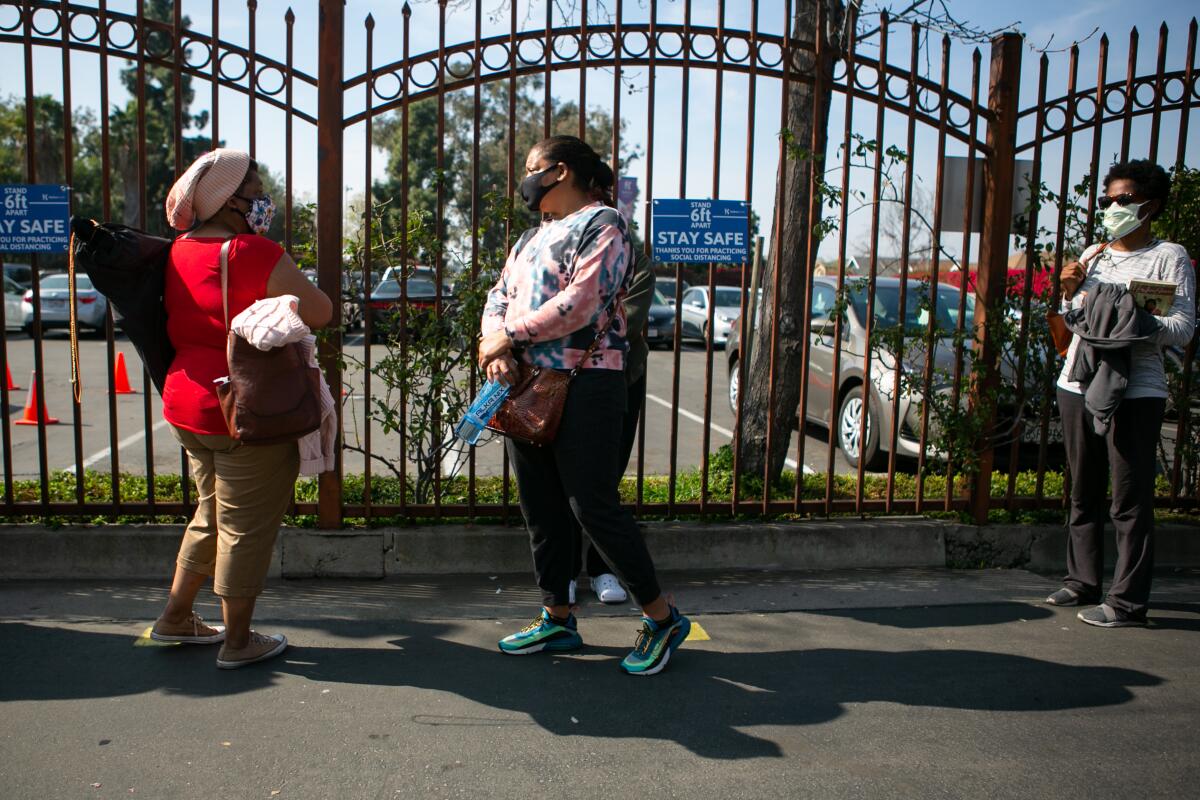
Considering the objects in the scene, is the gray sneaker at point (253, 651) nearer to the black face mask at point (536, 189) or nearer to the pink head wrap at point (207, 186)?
the pink head wrap at point (207, 186)

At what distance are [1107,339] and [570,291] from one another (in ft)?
7.54

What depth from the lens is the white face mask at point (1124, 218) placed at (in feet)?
13.7

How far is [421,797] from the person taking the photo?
2.77 metres

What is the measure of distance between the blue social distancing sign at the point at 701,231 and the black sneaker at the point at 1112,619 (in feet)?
7.14

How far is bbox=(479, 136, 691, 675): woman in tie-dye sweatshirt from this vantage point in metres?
3.37

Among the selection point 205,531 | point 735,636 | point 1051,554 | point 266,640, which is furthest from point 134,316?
point 1051,554

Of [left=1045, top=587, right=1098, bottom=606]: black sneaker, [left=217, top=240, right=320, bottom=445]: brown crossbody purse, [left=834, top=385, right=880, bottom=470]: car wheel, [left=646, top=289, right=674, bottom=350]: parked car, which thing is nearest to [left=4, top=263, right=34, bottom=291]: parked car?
[left=646, top=289, right=674, bottom=350]: parked car

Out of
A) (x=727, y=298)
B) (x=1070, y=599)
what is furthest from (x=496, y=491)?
(x=727, y=298)

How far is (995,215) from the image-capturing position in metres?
5.01

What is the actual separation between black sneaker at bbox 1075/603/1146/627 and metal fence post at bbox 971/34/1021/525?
1018 mm

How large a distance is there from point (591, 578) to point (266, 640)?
5.02 feet

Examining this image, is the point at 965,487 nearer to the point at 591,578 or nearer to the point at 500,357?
the point at 591,578

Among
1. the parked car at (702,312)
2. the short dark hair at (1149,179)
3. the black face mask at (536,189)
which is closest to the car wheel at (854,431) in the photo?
the short dark hair at (1149,179)

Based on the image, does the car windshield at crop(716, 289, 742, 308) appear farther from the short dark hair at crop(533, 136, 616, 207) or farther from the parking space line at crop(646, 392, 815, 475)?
the short dark hair at crop(533, 136, 616, 207)
